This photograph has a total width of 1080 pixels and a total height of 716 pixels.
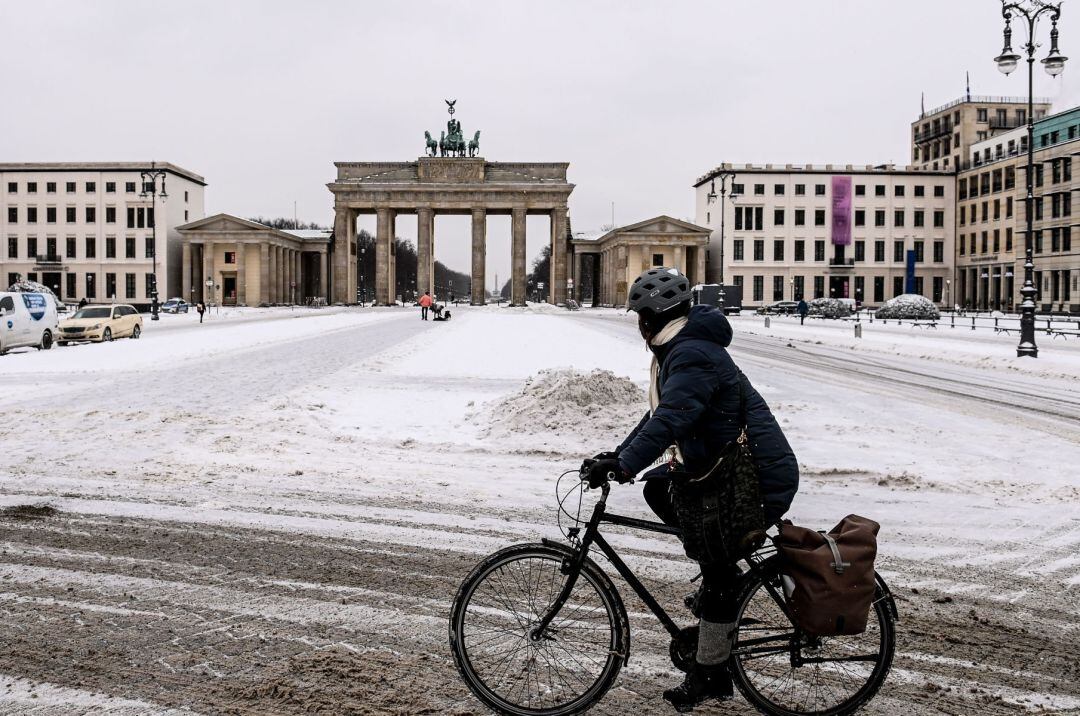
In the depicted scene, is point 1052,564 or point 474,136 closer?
point 1052,564

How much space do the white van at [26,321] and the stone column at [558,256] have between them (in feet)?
239

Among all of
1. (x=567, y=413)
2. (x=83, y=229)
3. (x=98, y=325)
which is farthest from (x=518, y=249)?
(x=567, y=413)

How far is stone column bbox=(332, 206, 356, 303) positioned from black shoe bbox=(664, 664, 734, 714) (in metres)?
99.0

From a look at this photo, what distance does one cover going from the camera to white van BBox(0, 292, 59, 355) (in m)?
27.0

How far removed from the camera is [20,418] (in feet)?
42.8

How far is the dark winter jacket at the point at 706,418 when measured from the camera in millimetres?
3734

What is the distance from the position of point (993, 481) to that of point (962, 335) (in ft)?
104

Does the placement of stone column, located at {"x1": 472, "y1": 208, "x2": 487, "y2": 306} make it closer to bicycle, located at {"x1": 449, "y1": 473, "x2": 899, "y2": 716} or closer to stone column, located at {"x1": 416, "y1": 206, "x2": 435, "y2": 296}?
stone column, located at {"x1": 416, "y1": 206, "x2": 435, "y2": 296}

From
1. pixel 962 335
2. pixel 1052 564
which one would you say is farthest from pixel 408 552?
pixel 962 335

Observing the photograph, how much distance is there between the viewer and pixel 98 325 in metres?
32.4

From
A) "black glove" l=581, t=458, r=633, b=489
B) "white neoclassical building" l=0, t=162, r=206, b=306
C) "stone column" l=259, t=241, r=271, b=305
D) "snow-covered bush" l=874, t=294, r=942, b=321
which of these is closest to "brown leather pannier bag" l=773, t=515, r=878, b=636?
"black glove" l=581, t=458, r=633, b=489

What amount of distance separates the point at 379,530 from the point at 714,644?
3.80 m

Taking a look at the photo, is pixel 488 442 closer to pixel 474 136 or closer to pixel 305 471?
pixel 305 471

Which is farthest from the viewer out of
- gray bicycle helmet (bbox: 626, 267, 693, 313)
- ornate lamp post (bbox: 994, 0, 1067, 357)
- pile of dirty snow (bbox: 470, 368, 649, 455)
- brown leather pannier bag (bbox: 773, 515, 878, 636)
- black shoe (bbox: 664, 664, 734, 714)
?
ornate lamp post (bbox: 994, 0, 1067, 357)
